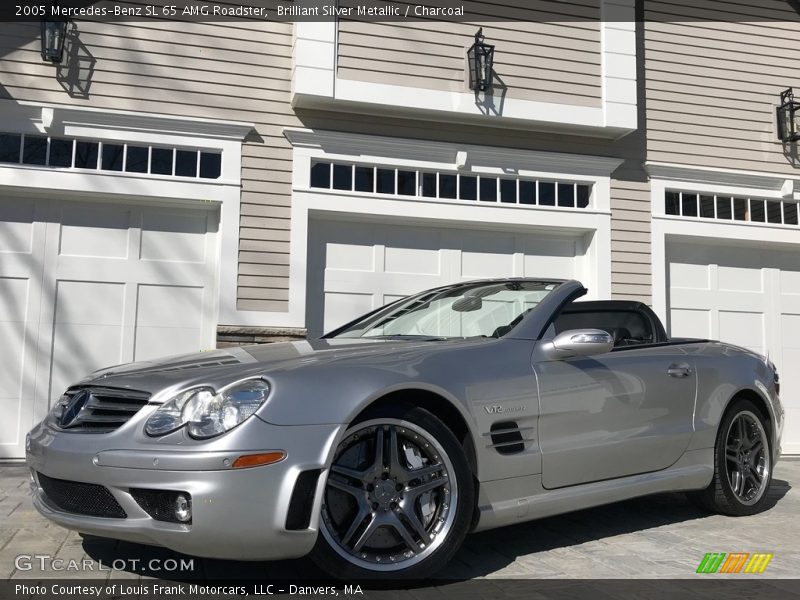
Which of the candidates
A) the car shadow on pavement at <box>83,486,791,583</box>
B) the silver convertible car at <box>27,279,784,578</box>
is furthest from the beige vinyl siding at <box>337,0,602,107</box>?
the car shadow on pavement at <box>83,486,791,583</box>

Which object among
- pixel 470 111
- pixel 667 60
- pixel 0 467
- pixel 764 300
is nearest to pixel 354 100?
pixel 470 111

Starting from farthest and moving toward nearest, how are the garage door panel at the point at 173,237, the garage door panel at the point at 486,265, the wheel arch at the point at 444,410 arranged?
the garage door panel at the point at 486,265 → the garage door panel at the point at 173,237 → the wheel arch at the point at 444,410

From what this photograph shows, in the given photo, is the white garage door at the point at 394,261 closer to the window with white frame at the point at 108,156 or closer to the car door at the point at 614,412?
the window with white frame at the point at 108,156

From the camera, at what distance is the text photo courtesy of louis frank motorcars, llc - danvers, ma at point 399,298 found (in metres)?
3.07

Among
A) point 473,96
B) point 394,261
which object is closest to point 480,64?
point 473,96

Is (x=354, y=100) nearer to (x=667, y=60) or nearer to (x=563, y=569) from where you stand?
(x=667, y=60)

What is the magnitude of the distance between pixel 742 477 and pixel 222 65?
215 inches

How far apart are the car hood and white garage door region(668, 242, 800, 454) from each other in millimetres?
5527

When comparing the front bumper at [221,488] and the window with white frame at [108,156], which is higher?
the window with white frame at [108,156]

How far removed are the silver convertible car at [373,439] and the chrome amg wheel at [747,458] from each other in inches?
20.1

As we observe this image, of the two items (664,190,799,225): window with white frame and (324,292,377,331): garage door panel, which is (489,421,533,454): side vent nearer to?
(324,292,377,331): garage door panel

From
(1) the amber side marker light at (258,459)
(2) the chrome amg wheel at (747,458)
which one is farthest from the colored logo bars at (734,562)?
(1) the amber side marker light at (258,459)

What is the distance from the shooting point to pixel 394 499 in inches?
125

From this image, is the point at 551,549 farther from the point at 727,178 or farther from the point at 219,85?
the point at 727,178
